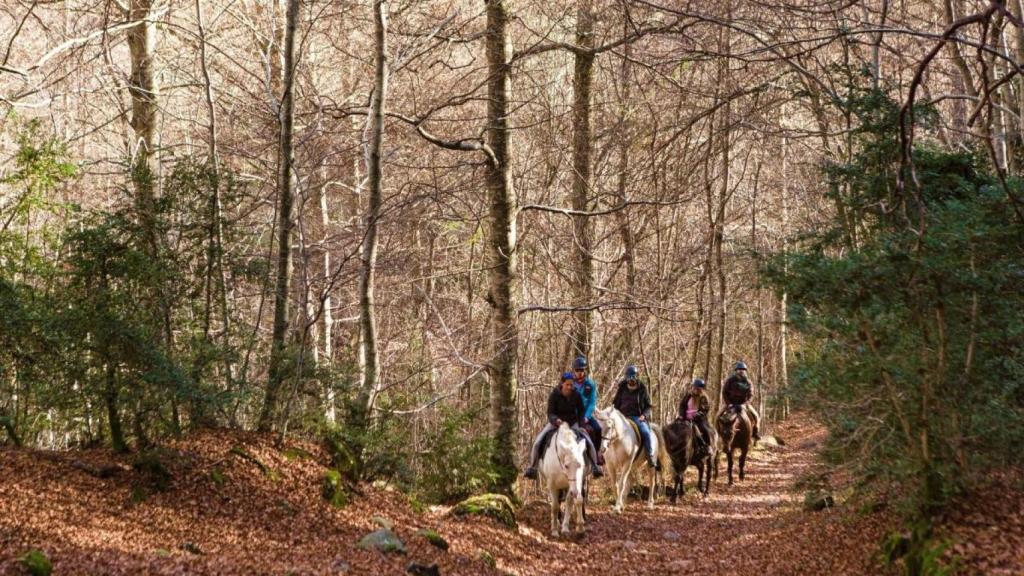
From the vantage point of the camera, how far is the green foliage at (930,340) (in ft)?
25.1

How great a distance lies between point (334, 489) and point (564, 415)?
172 inches

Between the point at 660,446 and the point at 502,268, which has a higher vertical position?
the point at 502,268

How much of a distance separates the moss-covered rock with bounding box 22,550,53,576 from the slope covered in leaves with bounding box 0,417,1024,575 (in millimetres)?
85

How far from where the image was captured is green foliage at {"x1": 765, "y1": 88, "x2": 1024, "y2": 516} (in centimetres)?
766

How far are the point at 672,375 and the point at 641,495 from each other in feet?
36.0

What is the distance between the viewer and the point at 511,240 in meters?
14.3

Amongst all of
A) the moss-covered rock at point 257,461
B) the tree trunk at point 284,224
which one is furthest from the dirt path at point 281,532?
the tree trunk at point 284,224

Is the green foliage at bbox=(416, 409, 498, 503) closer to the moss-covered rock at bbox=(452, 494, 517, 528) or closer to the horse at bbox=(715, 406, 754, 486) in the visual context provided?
the moss-covered rock at bbox=(452, 494, 517, 528)

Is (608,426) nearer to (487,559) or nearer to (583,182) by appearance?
(583,182)

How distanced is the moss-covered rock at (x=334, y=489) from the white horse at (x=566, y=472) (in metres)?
3.43

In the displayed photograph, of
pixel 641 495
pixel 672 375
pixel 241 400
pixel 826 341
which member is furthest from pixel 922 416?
pixel 672 375

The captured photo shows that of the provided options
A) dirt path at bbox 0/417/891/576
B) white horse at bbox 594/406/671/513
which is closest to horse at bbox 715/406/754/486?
white horse at bbox 594/406/671/513

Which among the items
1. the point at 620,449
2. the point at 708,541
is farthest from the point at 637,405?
the point at 708,541

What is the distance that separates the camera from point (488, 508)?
12.4m
